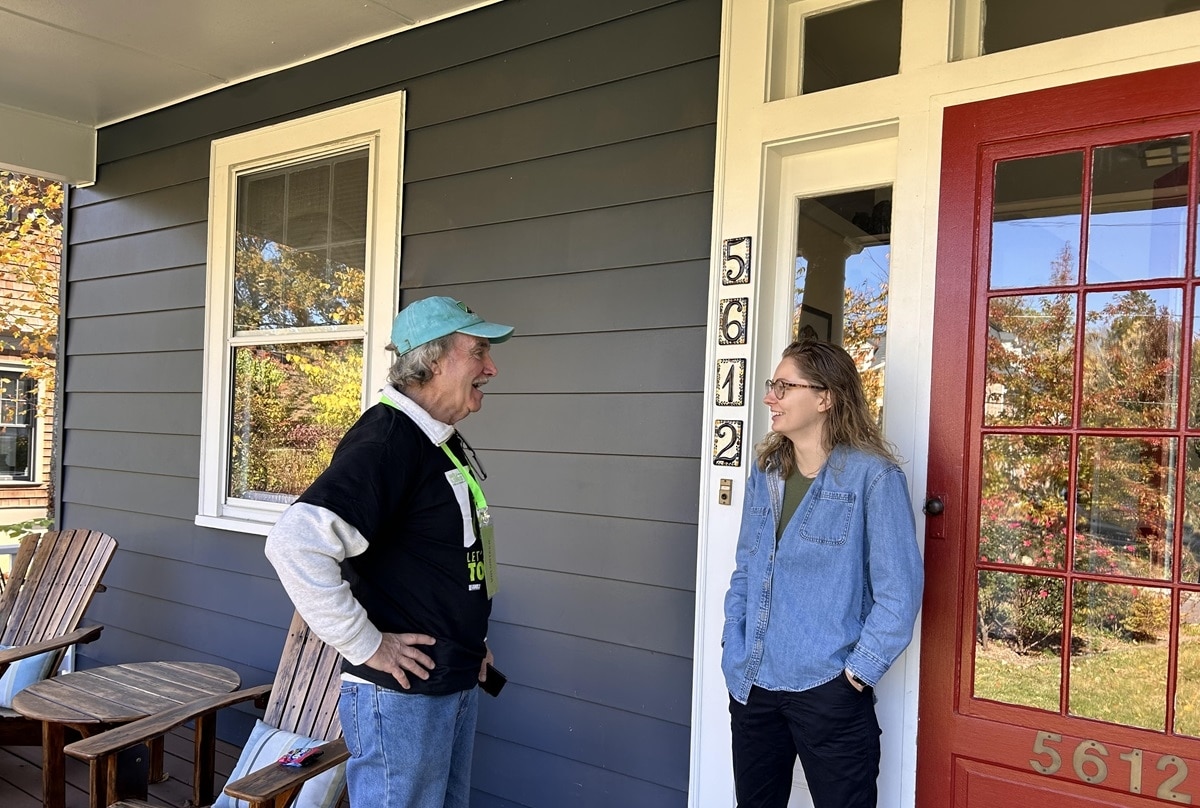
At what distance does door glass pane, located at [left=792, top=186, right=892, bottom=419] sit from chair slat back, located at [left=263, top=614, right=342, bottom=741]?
5.83ft

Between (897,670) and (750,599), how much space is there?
18.4 inches

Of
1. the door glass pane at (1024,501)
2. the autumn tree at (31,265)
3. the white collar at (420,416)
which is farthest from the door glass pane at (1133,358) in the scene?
the autumn tree at (31,265)

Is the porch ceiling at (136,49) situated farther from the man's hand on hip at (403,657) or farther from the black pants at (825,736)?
the black pants at (825,736)

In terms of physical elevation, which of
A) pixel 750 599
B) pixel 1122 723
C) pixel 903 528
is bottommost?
pixel 1122 723

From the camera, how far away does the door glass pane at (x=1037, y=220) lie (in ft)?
6.50

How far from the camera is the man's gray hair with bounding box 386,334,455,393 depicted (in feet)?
5.58

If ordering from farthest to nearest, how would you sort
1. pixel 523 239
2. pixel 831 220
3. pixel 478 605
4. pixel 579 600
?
1. pixel 523 239
2. pixel 579 600
3. pixel 831 220
4. pixel 478 605

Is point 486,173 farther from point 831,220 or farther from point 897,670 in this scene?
point 897,670

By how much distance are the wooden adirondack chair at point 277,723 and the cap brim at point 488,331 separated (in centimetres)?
122

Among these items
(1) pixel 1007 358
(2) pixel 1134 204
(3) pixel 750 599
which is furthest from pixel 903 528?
(2) pixel 1134 204

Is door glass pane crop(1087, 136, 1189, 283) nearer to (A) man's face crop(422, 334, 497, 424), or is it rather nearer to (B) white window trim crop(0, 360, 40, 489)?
(A) man's face crop(422, 334, 497, 424)

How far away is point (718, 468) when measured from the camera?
7.97ft

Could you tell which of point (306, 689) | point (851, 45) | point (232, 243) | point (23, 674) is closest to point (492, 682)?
point (306, 689)

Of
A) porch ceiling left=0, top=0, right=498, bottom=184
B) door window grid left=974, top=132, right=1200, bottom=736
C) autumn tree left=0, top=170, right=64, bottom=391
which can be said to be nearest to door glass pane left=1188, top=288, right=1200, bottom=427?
door window grid left=974, top=132, right=1200, bottom=736
